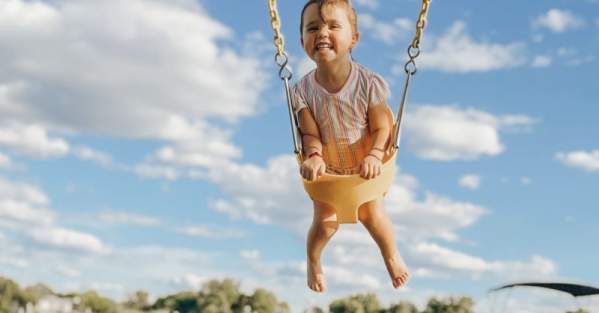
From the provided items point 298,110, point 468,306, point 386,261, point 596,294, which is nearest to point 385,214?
point 386,261

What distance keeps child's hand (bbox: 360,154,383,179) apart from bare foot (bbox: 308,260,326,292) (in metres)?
1.00

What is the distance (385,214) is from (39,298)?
52908 millimetres

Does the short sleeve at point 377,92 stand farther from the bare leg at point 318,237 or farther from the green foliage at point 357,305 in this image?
the green foliage at point 357,305

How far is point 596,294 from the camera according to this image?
27.0 metres

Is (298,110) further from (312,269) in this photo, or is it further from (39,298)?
(39,298)

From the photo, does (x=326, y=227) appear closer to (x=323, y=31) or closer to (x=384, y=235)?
(x=384, y=235)

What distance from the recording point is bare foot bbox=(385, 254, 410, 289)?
6.89 m

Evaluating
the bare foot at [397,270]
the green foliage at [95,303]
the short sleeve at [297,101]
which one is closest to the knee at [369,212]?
the bare foot at [397,270]

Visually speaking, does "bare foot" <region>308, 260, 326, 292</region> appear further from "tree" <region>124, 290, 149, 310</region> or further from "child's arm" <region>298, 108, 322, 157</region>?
"tree" <region>124, 290, 149, 310</region>

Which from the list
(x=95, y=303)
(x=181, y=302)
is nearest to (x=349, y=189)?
(x=95, y=303)

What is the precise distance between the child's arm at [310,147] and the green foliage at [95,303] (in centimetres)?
5360

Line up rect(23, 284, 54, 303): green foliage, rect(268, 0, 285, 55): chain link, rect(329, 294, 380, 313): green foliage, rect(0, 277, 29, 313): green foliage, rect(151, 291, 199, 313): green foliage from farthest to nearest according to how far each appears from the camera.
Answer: rect(151, 291, 199, 313): green foliage, rect(329, 294, 380, 313): green foliage, rect(0, 277, 29, 313): green foliage, rect(23, 284, 54, 303): green foliage, rect(268, 0, 285, 55): chain link

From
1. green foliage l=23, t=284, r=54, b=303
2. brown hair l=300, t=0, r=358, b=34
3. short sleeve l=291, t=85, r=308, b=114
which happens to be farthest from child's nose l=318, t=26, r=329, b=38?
green foliage l=23, t=284, r=54, b=303

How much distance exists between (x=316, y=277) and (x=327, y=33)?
197 centimetres
